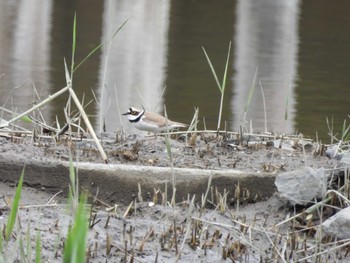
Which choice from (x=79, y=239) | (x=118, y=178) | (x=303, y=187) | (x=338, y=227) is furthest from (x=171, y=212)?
(x=79, y=239)

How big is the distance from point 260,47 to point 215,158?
8.93 m

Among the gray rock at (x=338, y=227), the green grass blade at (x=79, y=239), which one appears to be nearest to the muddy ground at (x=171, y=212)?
the gray rock at (x=338, y=227)

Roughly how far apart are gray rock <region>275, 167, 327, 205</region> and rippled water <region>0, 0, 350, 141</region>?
1149mm

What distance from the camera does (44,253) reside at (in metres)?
3.19

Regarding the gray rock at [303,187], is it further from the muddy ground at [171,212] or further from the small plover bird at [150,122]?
the small plover bird at [150,122]

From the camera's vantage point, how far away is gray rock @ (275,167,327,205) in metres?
3.74

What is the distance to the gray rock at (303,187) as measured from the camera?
12.3 feet

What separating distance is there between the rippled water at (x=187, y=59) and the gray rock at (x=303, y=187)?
1.15 meters

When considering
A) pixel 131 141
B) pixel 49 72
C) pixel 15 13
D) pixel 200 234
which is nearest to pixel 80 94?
pixel 49 72

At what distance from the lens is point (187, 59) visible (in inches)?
439

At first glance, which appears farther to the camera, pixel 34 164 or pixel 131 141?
pixel 131 141

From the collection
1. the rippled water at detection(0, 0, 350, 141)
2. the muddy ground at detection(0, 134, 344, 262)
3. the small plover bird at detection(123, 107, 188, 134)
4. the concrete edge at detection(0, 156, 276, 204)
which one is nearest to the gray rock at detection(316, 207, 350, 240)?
the muddy ground at detection(0, 134, 344, 262)

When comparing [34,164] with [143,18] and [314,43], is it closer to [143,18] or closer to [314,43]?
[314,43]

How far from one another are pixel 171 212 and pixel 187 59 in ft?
24.7
